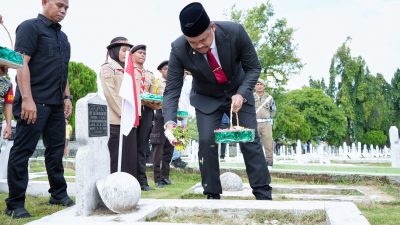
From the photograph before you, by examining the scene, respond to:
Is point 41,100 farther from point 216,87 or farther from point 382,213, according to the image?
point 382,213

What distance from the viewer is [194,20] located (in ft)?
11.7

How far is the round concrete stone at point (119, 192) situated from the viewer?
3.48 meters

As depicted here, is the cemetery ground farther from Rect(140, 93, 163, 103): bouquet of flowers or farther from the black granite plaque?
Rect(140, 93, 163, 103): bouquet of flowers

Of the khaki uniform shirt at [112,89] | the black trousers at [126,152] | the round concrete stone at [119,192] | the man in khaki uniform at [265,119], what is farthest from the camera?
the man in khaki uniform at [265,119]

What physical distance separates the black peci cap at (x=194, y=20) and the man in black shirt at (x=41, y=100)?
1403 millimetres

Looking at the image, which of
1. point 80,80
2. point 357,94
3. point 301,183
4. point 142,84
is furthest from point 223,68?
point 357,94

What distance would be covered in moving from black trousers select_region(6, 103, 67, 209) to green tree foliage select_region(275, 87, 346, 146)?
130ft

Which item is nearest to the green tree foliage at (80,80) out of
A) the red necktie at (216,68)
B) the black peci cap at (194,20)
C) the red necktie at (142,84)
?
the red necktie at (142,84)

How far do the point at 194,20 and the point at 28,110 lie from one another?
1708mm

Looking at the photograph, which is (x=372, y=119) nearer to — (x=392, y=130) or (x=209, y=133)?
(x=392, y=130)

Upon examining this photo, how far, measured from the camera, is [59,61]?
13.9 ft

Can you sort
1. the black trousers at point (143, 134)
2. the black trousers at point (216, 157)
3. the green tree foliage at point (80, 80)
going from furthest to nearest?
the green tree foliage at point (80, 80), the black trousers at point (143, 134), the black trousers at point (216, 157)

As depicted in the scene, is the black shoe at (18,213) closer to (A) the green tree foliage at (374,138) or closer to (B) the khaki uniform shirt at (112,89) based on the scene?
(B) the khaki uniform shirt at (112,89)

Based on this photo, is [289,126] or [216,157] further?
A: [289,126]
